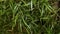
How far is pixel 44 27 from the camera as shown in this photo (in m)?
0.77

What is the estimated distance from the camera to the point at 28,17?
76cm

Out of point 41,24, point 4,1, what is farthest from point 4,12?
point 41,24

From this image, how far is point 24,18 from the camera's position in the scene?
2.47 feet

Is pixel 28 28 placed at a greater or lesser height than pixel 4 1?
lesser

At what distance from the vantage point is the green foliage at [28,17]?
743 millimetres

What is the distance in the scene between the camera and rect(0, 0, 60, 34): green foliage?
0.74 metres

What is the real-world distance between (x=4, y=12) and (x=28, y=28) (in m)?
0.16

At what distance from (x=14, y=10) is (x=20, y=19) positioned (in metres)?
0.06

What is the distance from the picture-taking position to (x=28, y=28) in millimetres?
731

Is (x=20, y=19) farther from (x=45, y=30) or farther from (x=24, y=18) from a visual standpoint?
(x=45, y=30)

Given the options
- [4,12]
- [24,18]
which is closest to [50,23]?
[24,18]

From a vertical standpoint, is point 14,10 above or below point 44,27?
above

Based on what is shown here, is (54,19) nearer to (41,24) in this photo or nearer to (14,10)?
(41,24)

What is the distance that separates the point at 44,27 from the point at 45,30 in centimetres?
2
